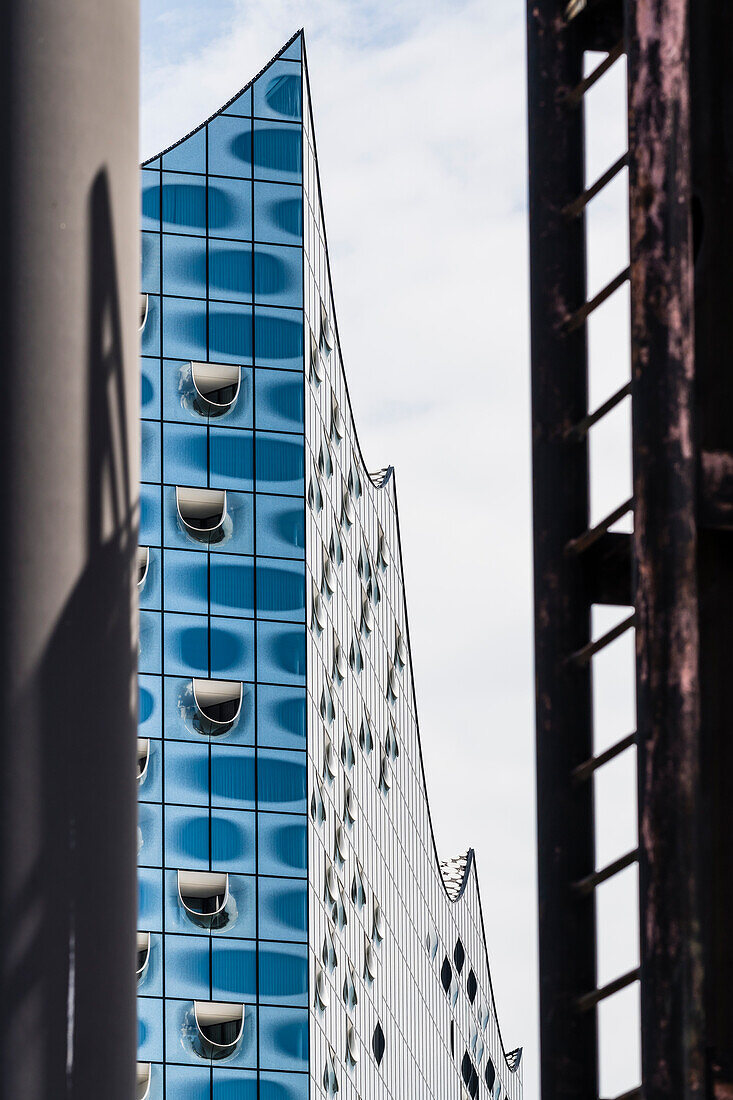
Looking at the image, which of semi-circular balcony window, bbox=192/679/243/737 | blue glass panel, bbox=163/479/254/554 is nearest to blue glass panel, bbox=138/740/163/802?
semi-circular balcony window, bbox=192/679/243/737

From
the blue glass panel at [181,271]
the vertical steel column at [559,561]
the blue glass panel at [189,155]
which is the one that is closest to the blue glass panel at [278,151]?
the blue glass panel at [189,155]

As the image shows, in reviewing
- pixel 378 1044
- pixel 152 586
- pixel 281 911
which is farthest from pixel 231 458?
pixel 378 1044

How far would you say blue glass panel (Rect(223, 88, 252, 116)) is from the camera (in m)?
53.1

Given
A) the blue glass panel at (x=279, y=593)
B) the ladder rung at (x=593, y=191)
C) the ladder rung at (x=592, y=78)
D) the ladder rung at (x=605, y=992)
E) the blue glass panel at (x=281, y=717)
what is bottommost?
the ladder rung at (x=605, y=992)

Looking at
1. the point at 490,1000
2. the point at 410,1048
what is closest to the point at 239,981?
the point at 410,1048

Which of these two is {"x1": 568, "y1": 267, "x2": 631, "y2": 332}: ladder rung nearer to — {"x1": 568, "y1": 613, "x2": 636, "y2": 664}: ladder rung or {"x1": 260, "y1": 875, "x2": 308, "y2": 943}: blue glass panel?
{"x1": 568, "y1": 613, "x2": 636, "y2": 664}: ladder rung

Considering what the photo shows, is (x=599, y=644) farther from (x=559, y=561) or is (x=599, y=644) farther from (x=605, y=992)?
(x=605, y=992)

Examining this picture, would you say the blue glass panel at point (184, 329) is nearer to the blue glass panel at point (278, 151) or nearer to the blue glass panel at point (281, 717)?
the blue glass panel at point (278, 151)

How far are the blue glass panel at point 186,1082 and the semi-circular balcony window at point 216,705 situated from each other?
953 centimetres

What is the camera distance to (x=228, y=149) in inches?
2077

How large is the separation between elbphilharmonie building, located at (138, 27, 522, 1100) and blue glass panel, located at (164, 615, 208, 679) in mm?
47

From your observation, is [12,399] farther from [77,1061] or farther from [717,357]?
[717,357]

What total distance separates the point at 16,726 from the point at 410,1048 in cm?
6464

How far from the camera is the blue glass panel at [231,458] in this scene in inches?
2003
